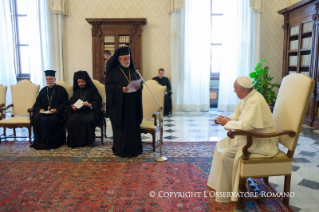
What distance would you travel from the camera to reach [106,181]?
136 inches

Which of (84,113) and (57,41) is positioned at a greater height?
(57,41)

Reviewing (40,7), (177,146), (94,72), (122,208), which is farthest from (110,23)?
(122,208)

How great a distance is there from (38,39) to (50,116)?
456 centimetres

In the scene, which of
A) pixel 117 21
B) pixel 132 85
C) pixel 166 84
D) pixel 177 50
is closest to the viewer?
pixel 132 85

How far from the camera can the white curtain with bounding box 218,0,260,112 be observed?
8477 mm

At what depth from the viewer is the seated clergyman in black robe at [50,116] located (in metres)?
4.84

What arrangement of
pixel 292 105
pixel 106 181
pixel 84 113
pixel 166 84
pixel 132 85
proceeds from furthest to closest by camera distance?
pixel 166 84 → pixel 84 113 → pixel 132 85 → pixel 106 181 → pixel 292 105

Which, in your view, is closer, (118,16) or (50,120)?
(50,120)

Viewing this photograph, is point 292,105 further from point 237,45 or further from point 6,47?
point 6,47

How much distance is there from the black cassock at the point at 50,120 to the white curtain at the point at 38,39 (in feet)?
12.7

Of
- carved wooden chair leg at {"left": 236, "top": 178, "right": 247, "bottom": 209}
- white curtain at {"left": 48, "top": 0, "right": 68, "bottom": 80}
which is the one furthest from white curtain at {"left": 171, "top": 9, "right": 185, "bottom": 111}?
carved wooden chair leg at {"left": 236, "top": 178, "right": 247, "bottom": 209}

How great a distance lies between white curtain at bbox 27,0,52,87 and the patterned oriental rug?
4.48 m

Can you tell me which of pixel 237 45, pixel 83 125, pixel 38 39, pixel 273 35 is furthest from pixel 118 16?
pixel 83 125

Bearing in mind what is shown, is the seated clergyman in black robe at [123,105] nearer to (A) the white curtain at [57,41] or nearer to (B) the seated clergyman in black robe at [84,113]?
(B) the seated clergyman in black robe at [84,113]
